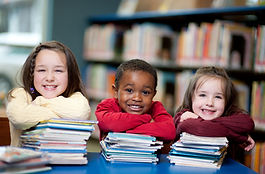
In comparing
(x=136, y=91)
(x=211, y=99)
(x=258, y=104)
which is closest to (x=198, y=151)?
(x=211, y=99)

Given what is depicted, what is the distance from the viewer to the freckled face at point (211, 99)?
1.65 metres

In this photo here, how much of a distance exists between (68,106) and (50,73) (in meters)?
0.18

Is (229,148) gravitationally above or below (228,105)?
below

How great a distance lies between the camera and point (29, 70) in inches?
65.6

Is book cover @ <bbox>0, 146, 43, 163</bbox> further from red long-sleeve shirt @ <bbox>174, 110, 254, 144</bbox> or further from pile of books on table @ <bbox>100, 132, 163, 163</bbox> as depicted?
red long-sleeve shirt @ <bbox>174, 110, 254, 144</bbox>

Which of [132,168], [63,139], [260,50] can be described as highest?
[260,50]

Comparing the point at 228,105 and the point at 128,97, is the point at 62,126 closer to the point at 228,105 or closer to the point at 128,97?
the point at 128,97

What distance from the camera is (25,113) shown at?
1.47 meters

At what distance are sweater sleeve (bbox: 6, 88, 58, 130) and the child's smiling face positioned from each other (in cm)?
31

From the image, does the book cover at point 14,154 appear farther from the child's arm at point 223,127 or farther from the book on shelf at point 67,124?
the child's arm at point 223,127

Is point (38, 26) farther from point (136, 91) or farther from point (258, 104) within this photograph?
point (136, 91)

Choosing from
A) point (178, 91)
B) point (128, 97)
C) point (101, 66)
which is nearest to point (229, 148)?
point (128, 97)

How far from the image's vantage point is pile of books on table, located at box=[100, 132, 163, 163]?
4.86ft

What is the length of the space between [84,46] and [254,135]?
268 centimetres
